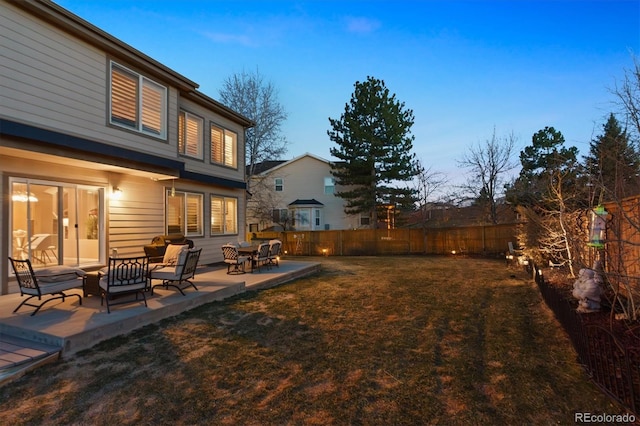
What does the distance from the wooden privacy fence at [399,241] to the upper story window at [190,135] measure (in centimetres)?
1019

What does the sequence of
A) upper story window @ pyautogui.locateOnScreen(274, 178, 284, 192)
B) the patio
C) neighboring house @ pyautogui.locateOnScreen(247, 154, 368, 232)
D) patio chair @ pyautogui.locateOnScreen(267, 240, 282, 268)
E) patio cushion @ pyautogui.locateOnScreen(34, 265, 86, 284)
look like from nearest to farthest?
the patio
patio cushion @ pyautogui.locateOnScreen(34, 265, 86, 284)
patio chair @ pyautogui.locateOnScreen(267, 240, 282, 268)
neighboring house @ pyautogui.locateOnScreen(247, 154, 368, 232)
upper story window @ pyautogui.locateOnScreen(274, 178, 284, 192)

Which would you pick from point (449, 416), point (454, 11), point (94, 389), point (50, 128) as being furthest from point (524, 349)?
point (454, 11)

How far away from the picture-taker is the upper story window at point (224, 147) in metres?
11.9

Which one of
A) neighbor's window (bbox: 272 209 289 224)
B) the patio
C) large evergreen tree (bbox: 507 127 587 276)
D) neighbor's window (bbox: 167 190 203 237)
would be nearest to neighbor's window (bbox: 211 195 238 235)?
neighbor's window (bbox: 167 190 203 237)

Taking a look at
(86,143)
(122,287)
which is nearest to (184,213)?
(86,143)

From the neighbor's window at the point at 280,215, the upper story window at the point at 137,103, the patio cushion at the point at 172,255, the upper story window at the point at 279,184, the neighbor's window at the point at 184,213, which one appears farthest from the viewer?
the upper story window at the point at 279,184

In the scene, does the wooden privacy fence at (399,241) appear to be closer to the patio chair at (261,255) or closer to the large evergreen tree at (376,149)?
the large evergreen tree at (376,149)

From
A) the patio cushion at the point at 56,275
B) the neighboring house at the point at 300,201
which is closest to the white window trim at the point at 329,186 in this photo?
the neighboring house at the point at 300,201

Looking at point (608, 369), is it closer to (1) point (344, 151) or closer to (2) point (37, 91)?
(2) point (37, 91)

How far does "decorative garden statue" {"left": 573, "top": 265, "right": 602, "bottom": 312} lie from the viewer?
16.3 feet

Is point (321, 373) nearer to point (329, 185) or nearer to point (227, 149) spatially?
point (227, 149)

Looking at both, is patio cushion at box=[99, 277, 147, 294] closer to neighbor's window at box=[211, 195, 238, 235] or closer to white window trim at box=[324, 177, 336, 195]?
neighbor's window at box=[211, 195, 238, 235]

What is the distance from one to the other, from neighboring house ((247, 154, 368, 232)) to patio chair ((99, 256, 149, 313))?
62.5ft

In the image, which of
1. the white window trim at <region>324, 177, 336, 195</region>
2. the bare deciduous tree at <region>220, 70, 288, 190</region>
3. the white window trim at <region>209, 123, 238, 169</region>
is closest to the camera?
the white window trim at <region>209, 123, 238, 169</region>
